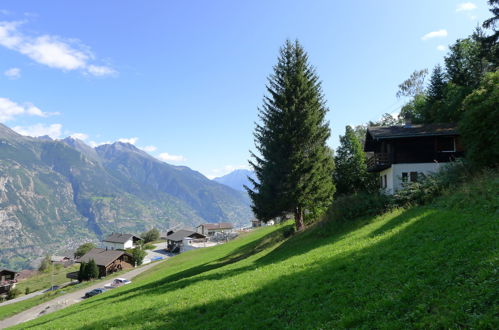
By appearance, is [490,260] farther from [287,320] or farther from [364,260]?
[287,320]

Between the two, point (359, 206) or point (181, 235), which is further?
point (181, 235)

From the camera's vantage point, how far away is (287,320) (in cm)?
895

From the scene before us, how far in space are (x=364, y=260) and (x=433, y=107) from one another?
4631 cm

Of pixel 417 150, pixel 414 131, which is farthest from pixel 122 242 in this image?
pixel 414 131

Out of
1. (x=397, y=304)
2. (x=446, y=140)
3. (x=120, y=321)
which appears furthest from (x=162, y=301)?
(x=446, y=140)

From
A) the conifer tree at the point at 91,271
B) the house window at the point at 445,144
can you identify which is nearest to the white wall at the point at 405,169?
the house window at the point at 445,144

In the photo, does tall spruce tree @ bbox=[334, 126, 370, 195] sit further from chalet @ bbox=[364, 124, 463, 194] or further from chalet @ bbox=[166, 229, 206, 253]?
chalet @ bbox=[166, 229, 206, 253]

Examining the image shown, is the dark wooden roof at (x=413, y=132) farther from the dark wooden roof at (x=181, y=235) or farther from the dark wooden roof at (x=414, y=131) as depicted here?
the dark wooden roof at (x=181, y=235)

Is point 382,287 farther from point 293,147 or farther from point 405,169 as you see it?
point 405,169

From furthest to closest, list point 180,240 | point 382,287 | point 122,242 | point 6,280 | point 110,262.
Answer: point 122,242 → point 180,240 → point 6,280 → point 110,262 → point 382,287

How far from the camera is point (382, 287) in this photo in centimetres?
881

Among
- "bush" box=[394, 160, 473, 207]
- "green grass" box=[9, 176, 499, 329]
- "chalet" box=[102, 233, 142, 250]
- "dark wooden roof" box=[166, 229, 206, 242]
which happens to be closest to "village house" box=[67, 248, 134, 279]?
"dark wooden roof" box=[166, 229, 206, 242]

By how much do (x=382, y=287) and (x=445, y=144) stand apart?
28.8 metres

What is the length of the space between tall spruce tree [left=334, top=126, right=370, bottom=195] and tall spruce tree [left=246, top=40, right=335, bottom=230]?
29.5 ft
